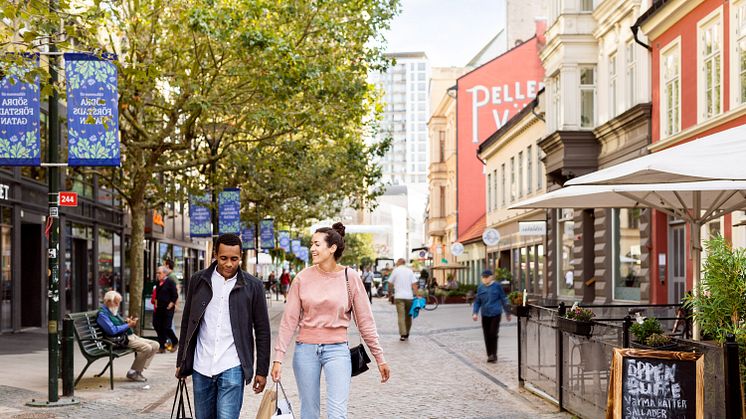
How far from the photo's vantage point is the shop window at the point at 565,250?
3269cm

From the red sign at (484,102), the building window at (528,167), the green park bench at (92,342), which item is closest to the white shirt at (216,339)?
the green park bench at (92,342)

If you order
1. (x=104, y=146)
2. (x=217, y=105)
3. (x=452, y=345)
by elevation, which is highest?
(x=217, y=105)

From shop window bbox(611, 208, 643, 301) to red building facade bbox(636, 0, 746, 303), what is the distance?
62.5 inches

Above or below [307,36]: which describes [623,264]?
below

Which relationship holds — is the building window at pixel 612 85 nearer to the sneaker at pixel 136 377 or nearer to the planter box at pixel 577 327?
the sneaker at pixel 136 377

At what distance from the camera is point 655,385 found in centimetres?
827

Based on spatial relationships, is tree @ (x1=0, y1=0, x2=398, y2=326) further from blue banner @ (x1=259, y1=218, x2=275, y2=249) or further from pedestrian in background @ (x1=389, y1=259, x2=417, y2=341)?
blue banner @ (x1=259, y1=218, x2=275, y2=249)

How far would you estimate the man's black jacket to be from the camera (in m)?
6.90

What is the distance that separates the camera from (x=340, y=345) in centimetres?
741

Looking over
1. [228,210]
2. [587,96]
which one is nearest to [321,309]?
[228,210]

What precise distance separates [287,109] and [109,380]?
1120 cm

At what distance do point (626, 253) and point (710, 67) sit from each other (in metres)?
7.34

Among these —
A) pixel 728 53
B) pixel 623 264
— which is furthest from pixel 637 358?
pixel 623 264

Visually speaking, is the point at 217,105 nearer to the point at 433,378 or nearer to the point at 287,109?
the point at 287,109
